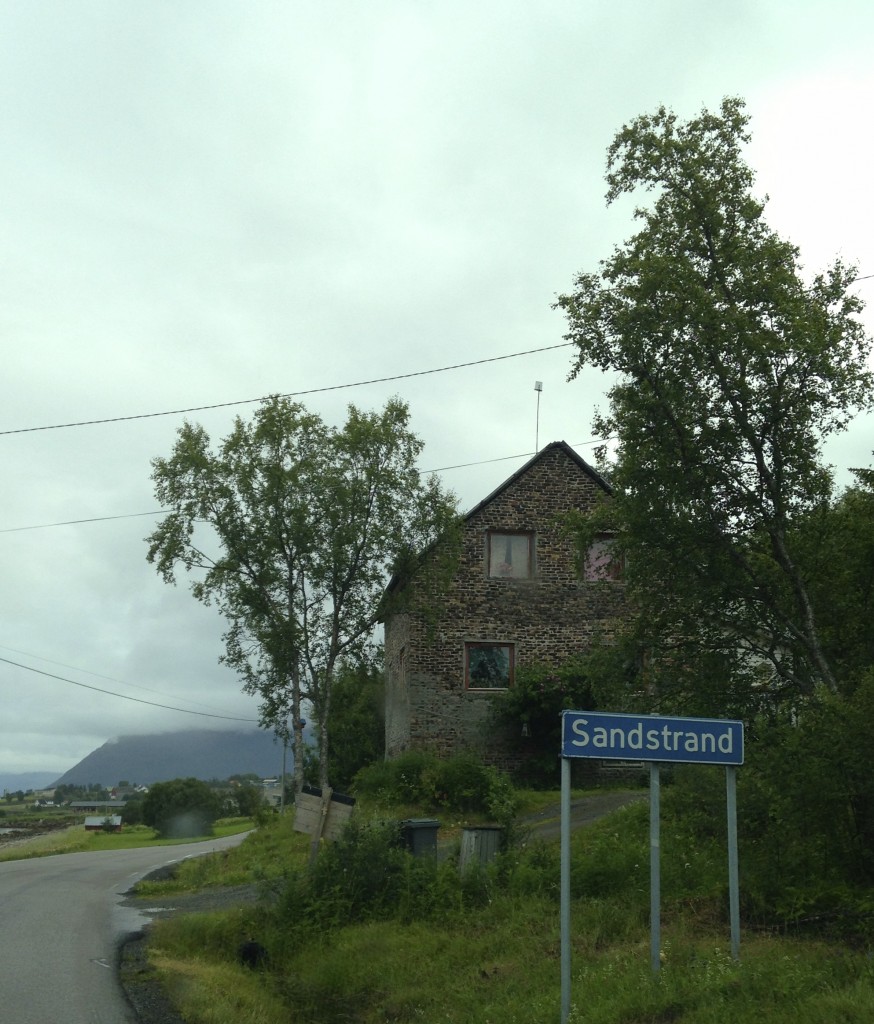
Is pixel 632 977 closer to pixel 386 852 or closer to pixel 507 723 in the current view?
pixel 386 852

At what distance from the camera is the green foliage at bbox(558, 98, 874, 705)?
14594 millimetres

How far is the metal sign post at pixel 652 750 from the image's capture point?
848cm

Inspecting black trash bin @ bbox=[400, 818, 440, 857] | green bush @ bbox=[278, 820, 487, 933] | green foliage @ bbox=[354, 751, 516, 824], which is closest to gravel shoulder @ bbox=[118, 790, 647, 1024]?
green bush @ bbox=[278, 820, 487, 933]

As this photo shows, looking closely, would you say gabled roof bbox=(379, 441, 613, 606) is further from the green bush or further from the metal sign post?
the metal sign post

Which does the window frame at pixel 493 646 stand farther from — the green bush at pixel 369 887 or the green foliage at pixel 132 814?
the green foliage at pixel 132 814

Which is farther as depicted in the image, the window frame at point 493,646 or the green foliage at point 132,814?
the green foliage at point 132,814

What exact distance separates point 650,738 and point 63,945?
933 cm

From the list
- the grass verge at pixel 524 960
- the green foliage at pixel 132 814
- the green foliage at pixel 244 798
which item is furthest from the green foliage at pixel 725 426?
the green foliage at pixel 132 814

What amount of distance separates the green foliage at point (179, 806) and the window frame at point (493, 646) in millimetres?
32557

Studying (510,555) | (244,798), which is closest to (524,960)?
(510,555)

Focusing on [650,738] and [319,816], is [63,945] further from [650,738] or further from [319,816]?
[650,738]

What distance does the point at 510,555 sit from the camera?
3109 cm

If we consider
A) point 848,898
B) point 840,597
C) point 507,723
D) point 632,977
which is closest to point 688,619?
point 840,597

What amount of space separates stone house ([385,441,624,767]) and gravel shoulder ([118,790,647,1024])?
498 cm
